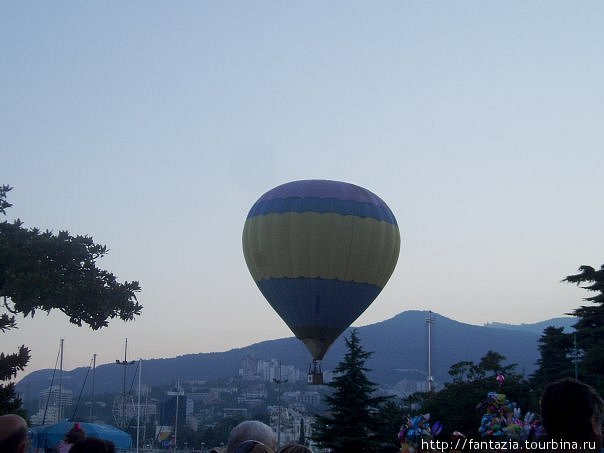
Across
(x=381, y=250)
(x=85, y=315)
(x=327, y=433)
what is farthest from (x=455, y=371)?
(x=85, y=315)

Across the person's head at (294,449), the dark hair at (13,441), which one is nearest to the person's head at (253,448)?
the person's head at (294,449)

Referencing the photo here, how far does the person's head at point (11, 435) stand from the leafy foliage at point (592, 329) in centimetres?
3443

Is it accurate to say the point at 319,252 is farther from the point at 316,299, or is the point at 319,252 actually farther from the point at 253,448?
the point at 253,448

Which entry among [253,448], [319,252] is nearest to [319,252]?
[319,252]

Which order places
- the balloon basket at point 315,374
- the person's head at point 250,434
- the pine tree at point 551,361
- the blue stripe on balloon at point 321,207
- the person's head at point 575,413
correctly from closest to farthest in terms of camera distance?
the person's head at point 575,413 → the person's head at point 250,434 → the blue stripe on balloon at point 321,207 → the balloon basket at point 315,374 → the pine tree at point 551,361

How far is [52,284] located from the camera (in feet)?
50.6

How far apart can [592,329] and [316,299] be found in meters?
14.8

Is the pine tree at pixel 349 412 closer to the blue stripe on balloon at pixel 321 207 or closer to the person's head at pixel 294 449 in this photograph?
the blue stripe on balloon at pixel 321 207

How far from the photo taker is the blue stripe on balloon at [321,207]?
3228 cm

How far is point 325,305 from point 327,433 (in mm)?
5952

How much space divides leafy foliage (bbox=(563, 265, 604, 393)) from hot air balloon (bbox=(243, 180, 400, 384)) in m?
10.4

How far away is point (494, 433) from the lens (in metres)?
16.6

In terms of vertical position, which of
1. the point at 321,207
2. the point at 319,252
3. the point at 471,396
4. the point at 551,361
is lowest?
the point at 471,396

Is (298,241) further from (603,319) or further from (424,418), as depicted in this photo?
(603,319)
